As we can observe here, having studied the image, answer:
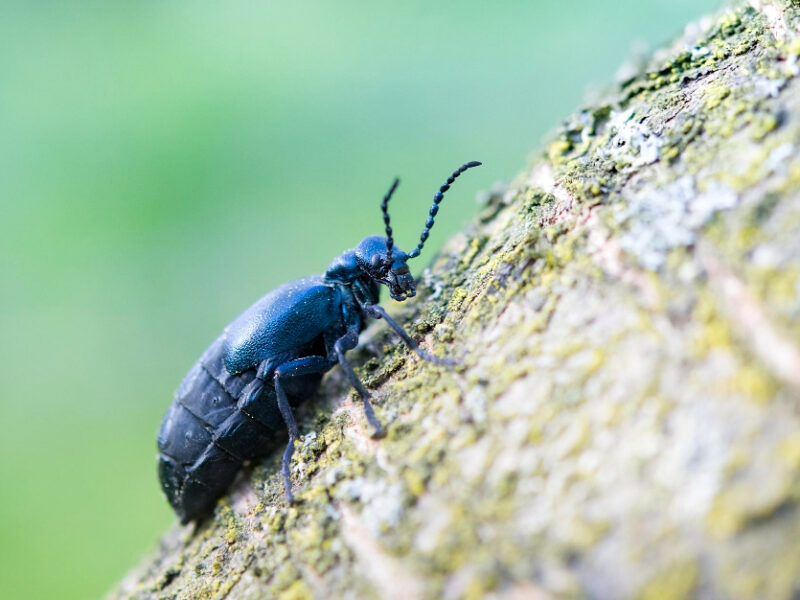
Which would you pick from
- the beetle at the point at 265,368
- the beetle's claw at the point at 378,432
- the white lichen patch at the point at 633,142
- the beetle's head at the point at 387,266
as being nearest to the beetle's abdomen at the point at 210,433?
the beetle at the point at 265,368

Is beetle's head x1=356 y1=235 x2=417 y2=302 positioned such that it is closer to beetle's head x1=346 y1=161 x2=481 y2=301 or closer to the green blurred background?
beetle's head x1=346 y1=161 x2=481 y2=301

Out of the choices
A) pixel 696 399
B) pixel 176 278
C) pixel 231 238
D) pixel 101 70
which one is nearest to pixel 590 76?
pixel 231 238

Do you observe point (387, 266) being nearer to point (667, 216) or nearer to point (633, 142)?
point (633, 142)

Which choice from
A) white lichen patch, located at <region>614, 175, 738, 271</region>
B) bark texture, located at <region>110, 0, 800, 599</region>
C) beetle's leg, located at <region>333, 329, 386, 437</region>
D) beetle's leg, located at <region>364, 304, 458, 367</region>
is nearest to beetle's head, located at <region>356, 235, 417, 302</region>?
beetle's leg, located at <region>364, 304, 458, 367</region>

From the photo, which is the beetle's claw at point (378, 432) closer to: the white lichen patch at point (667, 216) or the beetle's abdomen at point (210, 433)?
the white lichen patch at point (667, 216)

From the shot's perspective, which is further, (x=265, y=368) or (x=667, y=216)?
(x=265, y=368)

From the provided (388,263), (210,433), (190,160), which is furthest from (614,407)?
(190,160)

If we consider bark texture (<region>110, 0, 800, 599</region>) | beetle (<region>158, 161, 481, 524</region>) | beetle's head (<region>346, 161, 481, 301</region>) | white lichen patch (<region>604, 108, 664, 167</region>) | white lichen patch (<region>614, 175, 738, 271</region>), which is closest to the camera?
bark texture (<region>110, 0, 800, 599</region>)
